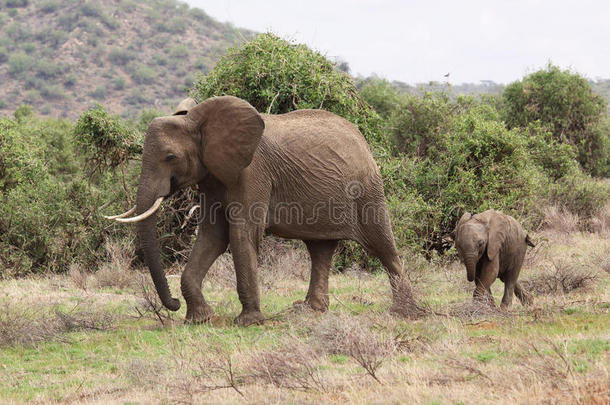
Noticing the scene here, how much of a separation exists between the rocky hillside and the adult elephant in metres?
47.3

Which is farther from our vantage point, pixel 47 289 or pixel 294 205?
pixel 47 289

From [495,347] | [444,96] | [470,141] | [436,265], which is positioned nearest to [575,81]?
[444,96]

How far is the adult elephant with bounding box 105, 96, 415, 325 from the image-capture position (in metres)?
8.80

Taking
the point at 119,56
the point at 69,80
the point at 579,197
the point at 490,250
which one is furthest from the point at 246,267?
the point at 119,56

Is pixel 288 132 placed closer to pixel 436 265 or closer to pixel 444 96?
pixel 436 265

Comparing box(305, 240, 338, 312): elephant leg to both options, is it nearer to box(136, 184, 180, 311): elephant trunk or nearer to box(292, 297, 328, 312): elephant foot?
box(292, 297, 328, 312): elephant foot

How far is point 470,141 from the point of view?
15.7m

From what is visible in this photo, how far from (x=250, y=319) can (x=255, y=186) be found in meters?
1.61

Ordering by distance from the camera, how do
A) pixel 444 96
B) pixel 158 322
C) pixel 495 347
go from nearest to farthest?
pixel 495 347, pixel 158 322, pixel 444 96

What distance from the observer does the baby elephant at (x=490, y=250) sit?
971 cm

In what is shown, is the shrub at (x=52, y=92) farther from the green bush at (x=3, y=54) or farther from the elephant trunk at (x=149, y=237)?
the elephant trunk at (x=149, y=237)

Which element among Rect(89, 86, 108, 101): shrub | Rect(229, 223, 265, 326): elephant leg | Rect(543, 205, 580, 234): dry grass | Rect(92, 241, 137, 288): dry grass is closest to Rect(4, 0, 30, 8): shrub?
Rect(89, 86, 108, 101): shrub

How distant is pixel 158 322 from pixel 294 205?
2.25 meters

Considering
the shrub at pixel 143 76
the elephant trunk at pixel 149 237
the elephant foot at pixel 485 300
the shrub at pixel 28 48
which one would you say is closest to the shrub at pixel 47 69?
the shrub at pixel 28 48
